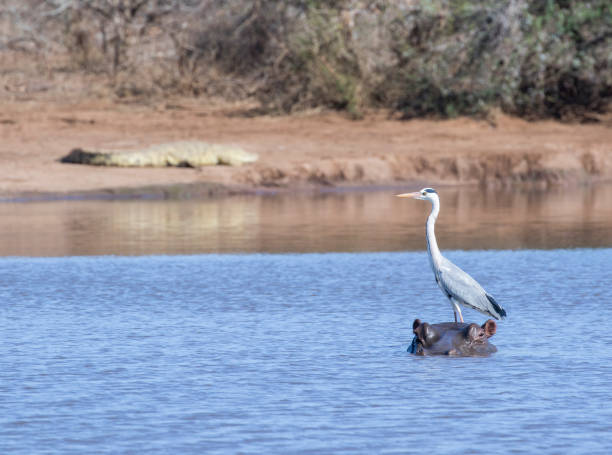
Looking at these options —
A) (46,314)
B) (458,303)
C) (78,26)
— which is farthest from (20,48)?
(458,303)

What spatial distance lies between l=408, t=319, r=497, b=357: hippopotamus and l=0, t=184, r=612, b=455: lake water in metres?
0.08

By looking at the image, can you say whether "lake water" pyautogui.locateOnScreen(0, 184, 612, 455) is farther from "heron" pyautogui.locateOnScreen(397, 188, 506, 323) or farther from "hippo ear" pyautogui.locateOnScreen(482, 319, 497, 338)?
"heron" pyautogui.locateOnScreen(397, 188, 506, 323)

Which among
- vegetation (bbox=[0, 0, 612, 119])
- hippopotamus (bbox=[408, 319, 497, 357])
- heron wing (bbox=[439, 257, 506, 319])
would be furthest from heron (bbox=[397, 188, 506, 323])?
vegetation (bbox=[0, 0, 612, 119])

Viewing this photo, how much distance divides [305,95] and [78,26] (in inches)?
234

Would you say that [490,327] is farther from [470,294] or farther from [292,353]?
[292,353]

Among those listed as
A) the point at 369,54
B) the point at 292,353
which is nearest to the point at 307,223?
the point at 292,353

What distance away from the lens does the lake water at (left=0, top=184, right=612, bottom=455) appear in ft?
18.7

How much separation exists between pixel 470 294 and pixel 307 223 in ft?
23.9

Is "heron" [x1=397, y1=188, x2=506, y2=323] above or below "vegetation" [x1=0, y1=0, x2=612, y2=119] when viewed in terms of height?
below

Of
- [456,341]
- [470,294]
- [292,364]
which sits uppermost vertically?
[470,294]

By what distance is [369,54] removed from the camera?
73.7 feet

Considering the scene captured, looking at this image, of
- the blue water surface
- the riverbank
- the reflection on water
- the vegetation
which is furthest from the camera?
the vegetation

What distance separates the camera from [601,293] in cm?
978

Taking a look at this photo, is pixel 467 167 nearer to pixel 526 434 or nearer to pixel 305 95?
pixel 305 95
